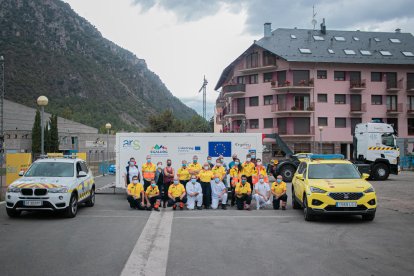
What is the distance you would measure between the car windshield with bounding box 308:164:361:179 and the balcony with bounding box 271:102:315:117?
34105 millimetres

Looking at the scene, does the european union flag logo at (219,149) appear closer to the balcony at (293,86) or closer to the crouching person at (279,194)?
the crouching person at (279,194)

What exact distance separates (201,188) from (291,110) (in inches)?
1307

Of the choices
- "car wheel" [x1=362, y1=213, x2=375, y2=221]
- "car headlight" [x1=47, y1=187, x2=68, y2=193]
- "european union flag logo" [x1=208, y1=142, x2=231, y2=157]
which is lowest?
"car wheel" [x1=362, y1=213, x2=375, y2=221]

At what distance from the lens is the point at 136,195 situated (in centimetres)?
1366

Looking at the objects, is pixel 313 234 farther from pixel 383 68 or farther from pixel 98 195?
pixel 383 68

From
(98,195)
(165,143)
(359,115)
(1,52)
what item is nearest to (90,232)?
(165,143)

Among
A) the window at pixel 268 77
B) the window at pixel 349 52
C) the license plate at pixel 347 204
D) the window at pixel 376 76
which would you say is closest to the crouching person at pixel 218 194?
the license plate at pixel 347 204

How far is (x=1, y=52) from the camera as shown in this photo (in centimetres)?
9844

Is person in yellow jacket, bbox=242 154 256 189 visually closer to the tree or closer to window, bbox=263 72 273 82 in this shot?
window, bbox=263 72 273 82

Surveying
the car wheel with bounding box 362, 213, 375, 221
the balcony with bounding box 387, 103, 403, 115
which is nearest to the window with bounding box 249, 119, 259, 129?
the balcony with bounding box 387, 103, 403, 115

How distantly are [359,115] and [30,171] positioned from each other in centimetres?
4232

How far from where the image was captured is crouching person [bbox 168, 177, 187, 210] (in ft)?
46.1

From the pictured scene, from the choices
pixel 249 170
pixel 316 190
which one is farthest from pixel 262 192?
pixel 316 190

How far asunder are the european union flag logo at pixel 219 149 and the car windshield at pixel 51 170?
645cm
